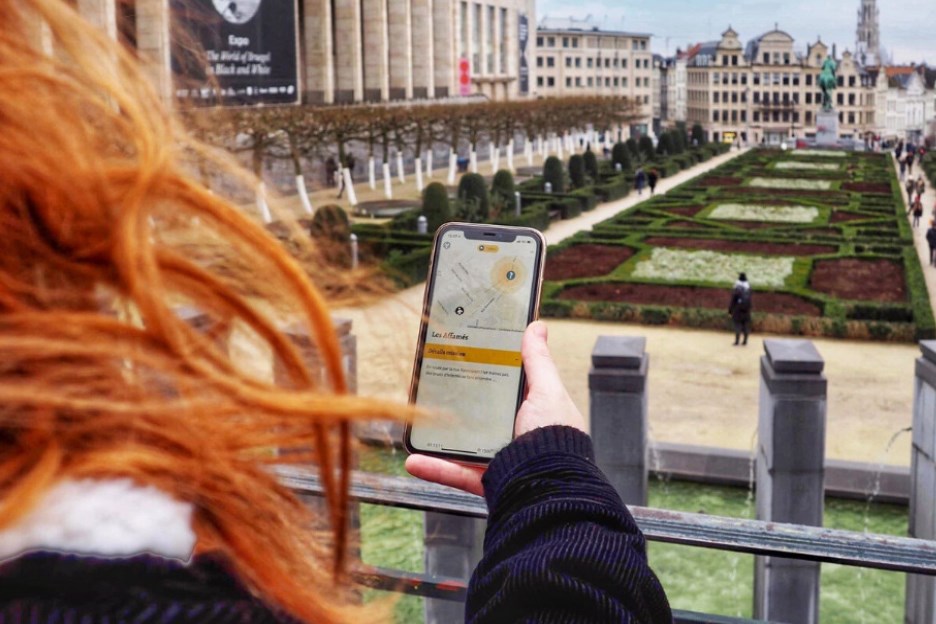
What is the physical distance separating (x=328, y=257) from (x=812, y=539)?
3.35 feet

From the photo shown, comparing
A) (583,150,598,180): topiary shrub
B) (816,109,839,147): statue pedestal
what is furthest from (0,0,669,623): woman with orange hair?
(816,109,839,147): statue pedestal

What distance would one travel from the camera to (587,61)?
11706 centimetres

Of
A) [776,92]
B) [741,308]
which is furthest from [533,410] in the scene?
[776,92]

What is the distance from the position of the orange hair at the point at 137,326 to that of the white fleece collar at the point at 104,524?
2 centimetres

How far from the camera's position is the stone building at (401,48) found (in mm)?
51000

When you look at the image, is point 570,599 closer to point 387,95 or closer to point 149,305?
point 149,305

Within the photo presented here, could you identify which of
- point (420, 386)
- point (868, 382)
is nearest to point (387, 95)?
point (868, 382)

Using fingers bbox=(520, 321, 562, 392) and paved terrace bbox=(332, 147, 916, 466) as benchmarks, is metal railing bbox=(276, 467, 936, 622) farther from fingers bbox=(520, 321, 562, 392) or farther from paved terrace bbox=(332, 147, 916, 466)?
paved terrace bbox=(332, 147, 916, 466)

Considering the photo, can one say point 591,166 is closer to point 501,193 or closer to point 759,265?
point 501,193

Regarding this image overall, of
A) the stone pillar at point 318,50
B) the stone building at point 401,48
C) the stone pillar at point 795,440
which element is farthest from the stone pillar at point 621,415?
the stone pillar at point 318,50

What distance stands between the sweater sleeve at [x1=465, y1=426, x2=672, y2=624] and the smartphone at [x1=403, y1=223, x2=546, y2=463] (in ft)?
1.33

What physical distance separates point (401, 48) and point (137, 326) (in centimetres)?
5984

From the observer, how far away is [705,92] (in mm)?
119500

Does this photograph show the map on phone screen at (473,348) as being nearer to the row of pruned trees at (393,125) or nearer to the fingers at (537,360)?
the fingers at (537,360)
